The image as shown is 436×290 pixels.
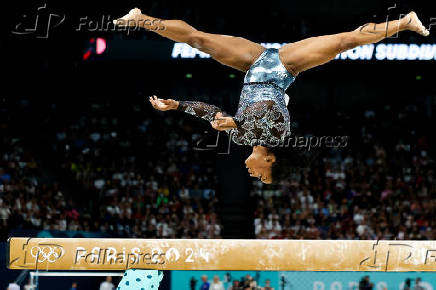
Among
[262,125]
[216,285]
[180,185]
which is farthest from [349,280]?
[262,125]

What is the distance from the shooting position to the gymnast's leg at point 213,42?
7168 mm

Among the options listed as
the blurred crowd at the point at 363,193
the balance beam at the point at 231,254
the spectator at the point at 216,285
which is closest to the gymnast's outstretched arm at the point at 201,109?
the balance beam at the point at 231,254

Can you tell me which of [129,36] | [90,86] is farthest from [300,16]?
[90,86]

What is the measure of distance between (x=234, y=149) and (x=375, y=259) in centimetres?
1051

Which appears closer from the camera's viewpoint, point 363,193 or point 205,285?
point 205,285

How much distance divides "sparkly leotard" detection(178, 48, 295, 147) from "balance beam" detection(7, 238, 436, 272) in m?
1.44

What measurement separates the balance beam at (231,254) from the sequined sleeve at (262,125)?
1.41 metres

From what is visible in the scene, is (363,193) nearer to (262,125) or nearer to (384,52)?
(384,52)

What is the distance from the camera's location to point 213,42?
7.35m

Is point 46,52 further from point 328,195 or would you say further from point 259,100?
point 259,100

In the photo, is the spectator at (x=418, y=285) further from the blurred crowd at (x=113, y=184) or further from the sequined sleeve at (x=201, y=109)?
the sequined sleeve at (x=201, y=109)

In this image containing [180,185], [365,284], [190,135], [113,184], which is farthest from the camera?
[190,135]

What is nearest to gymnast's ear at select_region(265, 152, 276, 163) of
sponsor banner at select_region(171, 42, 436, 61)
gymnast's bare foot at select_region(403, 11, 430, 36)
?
gymnast's bare foot at select_region(403, 11, 430, 36)

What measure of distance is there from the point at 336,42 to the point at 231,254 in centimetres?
277
